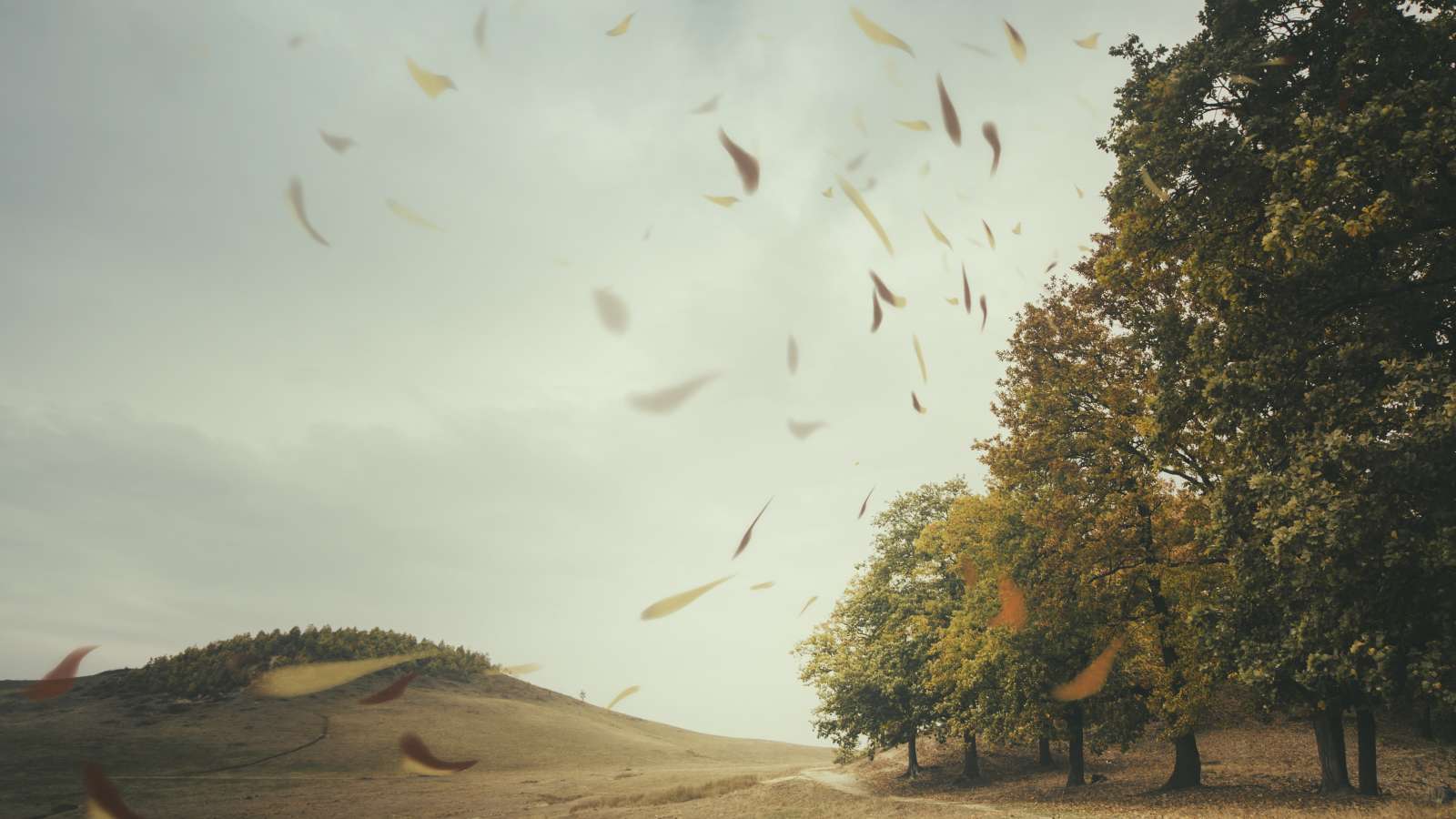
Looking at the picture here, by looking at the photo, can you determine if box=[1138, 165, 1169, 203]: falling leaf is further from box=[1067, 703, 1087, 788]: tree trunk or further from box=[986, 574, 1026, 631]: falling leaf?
box=[1067, 703, 1087, 788]: tree trunk

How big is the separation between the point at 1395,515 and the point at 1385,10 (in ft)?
26.6

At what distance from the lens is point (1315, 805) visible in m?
13.3

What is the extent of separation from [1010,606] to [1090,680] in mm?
2921

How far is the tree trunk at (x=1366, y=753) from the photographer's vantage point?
14.6 m

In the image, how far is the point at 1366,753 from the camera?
1490 centimetres

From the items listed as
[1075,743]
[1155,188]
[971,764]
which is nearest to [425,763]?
[1155,188]

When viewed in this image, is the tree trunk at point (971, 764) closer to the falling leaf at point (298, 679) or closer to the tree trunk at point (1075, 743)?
the tree trunk at point (1075, 743)

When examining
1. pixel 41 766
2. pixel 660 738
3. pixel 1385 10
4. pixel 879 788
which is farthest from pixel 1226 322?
pixel 660 738

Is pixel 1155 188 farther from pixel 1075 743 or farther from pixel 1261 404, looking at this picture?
pixel 1075 743

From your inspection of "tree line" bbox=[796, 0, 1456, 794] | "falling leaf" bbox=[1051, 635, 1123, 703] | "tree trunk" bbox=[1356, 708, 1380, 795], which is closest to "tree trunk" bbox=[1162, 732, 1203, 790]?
"tree line" bbox=[796, 0, 1456, 794]

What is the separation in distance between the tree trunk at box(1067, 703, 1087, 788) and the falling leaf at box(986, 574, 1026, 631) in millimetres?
3333

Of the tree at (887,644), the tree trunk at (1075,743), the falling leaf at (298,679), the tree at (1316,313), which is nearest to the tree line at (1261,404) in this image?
the tree at (1316,313)

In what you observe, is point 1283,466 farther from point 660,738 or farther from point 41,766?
point 660,738

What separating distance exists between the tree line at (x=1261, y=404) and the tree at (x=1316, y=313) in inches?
1.8
